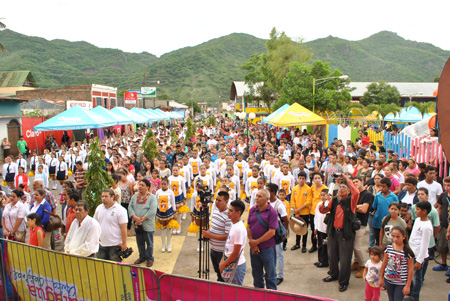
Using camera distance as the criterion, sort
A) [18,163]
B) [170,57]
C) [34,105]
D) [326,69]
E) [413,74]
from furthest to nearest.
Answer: [170,57] < [413,74] < [34,105] < [326,69] < [18,163]

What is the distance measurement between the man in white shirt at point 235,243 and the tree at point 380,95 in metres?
53.5

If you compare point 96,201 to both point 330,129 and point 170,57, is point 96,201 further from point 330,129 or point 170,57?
point 170,57

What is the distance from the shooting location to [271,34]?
4247 centimetres

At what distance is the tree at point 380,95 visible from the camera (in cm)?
5306

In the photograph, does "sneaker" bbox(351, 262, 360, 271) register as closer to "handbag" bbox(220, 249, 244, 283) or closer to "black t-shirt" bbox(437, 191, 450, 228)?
"black t-shirt" bbox(437, 191, 450, 228)

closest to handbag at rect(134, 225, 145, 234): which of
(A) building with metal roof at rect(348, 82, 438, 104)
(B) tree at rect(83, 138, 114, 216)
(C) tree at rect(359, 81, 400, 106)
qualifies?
(B) tree at rect(83, 138, 114, 216)

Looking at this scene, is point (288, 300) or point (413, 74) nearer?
point (288, 300)

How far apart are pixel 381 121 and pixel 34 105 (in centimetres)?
3158

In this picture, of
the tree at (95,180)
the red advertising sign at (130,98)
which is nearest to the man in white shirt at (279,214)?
the tree at (95,180)

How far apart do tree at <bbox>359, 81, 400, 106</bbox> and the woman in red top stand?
178ft

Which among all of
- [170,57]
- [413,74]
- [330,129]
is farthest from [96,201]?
A: [170,57]

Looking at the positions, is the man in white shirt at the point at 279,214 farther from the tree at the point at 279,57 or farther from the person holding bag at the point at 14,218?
the tree at the point at 279,57

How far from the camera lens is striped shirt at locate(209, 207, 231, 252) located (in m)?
5.07

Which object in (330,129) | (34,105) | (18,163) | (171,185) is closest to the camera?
(171,185)
